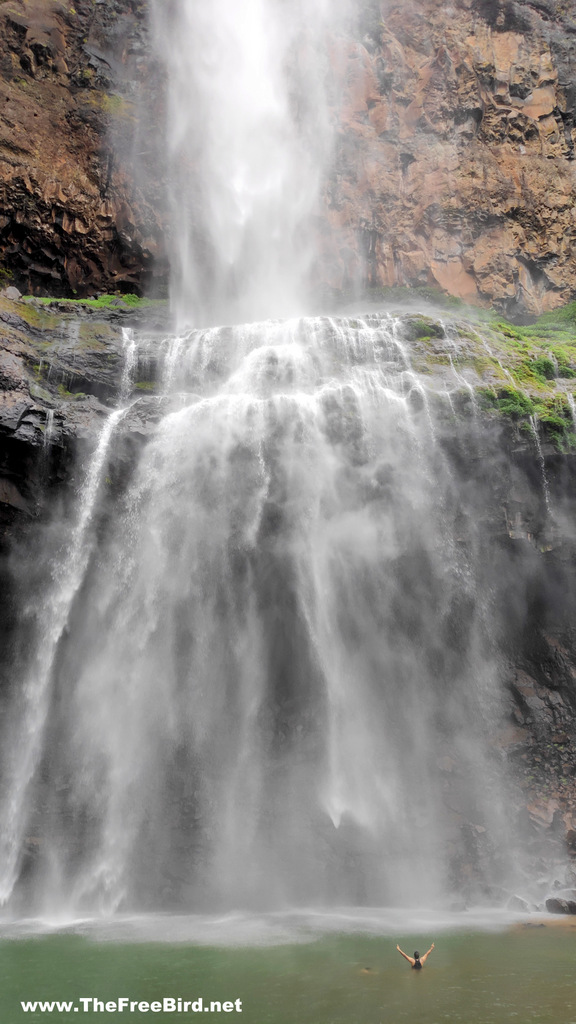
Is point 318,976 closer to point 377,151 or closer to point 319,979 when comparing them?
point 319,979

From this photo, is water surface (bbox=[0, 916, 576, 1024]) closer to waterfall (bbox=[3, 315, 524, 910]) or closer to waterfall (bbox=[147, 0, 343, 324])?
waterfall (bbox=[3, 315, 524, 910])

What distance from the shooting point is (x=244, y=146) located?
3119 cm

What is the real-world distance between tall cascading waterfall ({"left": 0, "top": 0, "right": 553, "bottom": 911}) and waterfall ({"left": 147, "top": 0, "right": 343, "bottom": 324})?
418 inches

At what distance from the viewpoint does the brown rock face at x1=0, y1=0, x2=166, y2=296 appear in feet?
81.8

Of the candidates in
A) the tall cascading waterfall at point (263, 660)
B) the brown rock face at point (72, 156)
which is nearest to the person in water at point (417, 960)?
the tall cascading waterfall at point (263, 660)

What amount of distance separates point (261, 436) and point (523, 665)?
8396 mm

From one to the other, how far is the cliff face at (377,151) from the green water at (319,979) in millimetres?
22886

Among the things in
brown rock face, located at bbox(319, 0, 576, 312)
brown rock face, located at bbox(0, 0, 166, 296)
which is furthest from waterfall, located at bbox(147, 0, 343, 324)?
brown rock face, located at bbox(0, 0, 166, 296)

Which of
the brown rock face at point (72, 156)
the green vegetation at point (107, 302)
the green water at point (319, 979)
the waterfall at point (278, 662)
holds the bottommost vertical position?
the green water at point (319, 979)

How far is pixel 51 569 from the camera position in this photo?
15258mm

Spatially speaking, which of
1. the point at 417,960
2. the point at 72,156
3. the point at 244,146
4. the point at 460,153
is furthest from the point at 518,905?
the point at 244,146

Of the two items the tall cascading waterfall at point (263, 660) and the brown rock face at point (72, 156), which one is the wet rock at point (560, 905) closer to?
the tall cascading waterfall at point (263, 660)

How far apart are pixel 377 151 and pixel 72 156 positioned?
43.4ft

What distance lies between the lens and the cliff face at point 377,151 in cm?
2588
